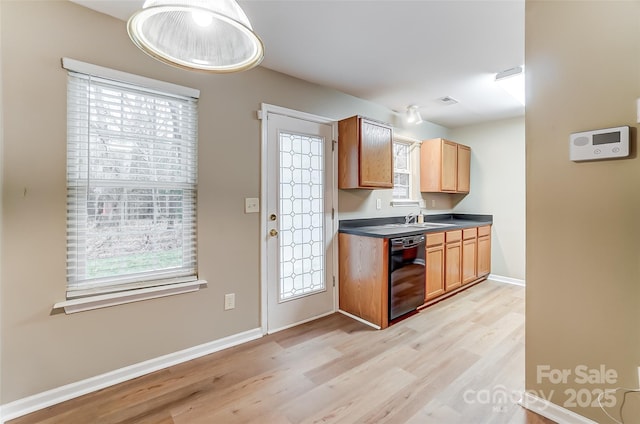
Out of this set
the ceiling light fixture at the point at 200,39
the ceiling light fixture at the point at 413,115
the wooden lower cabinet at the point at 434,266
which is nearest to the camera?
the ceiling light fixture at the point at 200,39

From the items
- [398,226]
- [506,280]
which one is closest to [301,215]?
[398,226]

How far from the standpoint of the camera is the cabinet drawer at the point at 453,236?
3358 mm

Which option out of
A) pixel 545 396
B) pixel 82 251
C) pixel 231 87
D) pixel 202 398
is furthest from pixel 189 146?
pixel 545 396

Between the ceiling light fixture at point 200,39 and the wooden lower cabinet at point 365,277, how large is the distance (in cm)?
195

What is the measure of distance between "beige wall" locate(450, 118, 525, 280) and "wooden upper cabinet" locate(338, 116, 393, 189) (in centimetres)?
216

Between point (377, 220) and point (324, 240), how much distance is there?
884mm

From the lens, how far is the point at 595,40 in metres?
1.35

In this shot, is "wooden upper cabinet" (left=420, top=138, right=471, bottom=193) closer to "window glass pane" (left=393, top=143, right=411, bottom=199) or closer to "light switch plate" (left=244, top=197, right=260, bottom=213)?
"window glass pane" (left=393, top=143, right=411, bottom=199)

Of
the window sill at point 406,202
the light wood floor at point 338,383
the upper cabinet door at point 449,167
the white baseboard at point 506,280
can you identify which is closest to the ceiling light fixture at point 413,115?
the upper cabinet door at point 449,167

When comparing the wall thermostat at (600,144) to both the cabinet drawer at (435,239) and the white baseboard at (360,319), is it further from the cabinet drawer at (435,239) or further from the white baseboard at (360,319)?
the white baseboard at (360,319)

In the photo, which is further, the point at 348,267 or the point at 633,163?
the point at 348,267

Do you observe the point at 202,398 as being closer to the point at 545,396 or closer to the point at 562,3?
the point at 545,396

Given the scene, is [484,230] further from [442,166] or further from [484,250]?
[442,166]

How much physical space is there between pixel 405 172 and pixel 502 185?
155 centimetres
